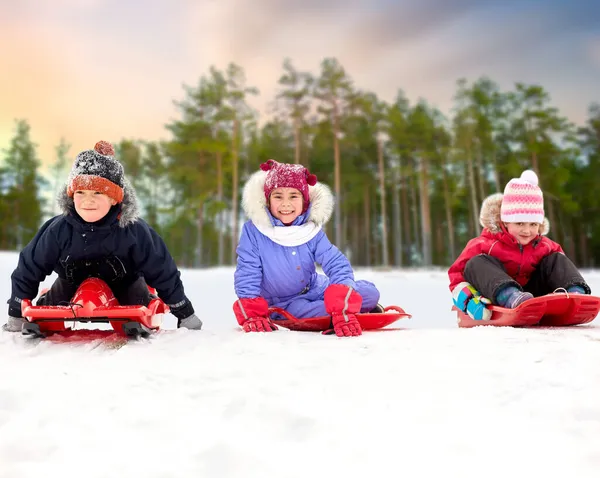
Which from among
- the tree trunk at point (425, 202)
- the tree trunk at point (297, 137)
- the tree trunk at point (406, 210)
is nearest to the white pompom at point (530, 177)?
the tree trunk at point (297, 137)

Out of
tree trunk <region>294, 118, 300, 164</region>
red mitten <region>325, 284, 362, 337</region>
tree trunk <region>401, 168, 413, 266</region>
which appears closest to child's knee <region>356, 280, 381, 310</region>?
red mitten <region>325, 284, 362, 337</region>

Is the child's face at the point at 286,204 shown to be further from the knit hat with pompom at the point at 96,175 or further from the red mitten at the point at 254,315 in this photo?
the knit hat with pompom at the point at 96,175

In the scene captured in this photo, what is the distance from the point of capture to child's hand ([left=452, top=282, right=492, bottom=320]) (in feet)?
12.4

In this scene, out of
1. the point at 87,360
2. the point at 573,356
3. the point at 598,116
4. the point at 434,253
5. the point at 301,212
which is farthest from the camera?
the point at 434,253

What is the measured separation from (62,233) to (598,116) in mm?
28919

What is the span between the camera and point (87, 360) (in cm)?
260

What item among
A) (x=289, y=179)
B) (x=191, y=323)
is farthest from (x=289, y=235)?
(x=191, y=323)

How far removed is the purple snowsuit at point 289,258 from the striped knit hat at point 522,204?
1.35 metres

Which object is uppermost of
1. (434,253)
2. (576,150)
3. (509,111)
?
(509,111)

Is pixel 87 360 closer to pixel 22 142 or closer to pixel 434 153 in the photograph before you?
pixel 434 153

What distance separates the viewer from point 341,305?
3.26 m

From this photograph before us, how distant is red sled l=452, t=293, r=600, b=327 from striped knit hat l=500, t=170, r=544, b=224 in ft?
2.66

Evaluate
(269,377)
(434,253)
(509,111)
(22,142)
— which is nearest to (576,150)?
(509,111)

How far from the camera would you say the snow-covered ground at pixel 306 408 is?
1679mm
